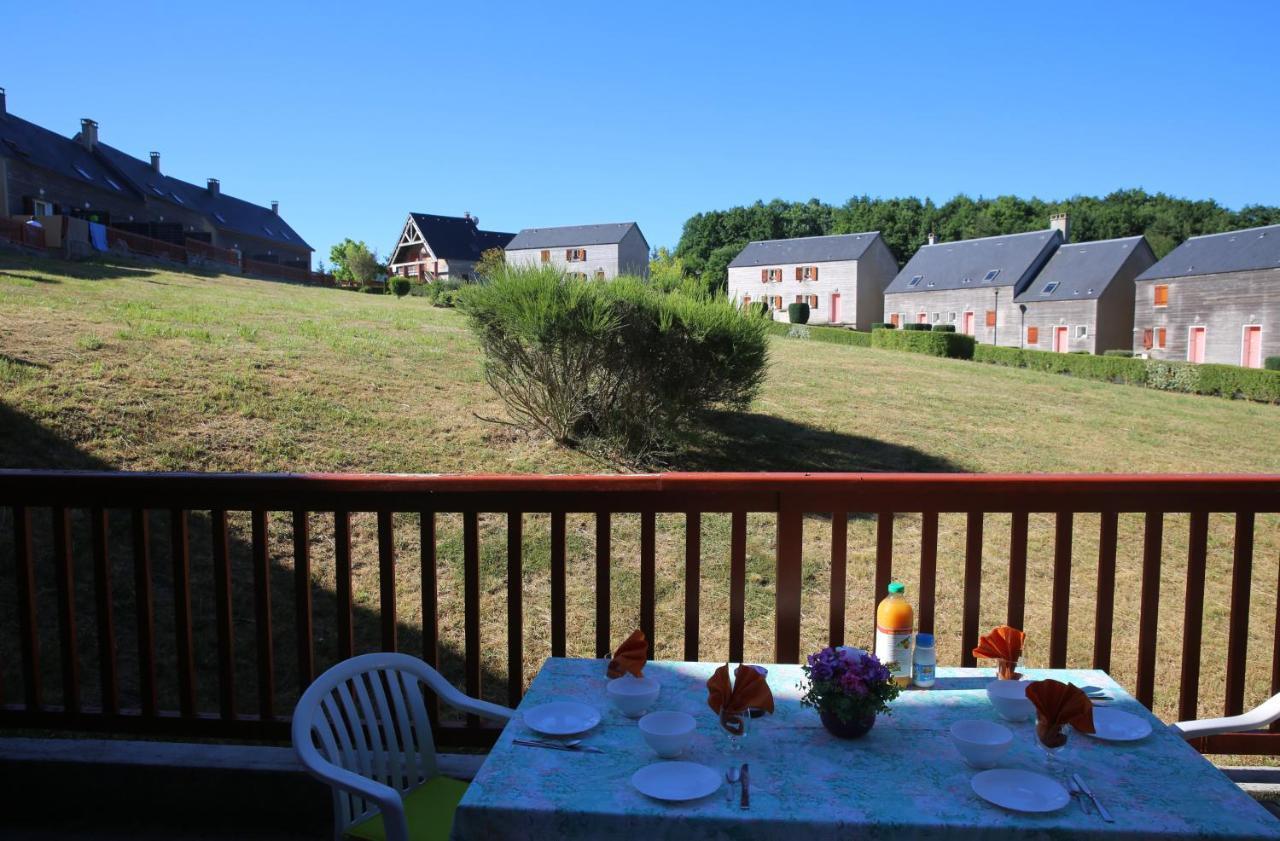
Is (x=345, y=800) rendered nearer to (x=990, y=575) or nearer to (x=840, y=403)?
(x=990, y=575)

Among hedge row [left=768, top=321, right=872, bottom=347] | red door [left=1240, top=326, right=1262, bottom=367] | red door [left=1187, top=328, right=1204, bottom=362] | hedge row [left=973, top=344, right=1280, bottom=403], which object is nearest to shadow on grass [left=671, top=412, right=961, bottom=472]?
hedge row [left=973, top=344, right=1280, bottom=403]

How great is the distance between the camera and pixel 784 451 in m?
9.44

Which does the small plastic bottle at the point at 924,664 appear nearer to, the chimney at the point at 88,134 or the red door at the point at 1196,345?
the red door at the point at 1196,345

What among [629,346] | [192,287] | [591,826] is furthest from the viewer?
[192,287]

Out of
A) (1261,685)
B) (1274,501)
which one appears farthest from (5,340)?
(1261,685)

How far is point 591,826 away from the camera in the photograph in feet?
5.16

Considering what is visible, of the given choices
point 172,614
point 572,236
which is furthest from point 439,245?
point 172,614

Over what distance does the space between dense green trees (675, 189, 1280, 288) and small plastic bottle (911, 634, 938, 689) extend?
50.6 metres

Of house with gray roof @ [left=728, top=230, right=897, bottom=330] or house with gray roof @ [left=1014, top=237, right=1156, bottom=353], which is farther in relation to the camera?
house with gray roof @ [left=728, top=230, right=897, bottom=330]

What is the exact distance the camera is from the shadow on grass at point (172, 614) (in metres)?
4.69

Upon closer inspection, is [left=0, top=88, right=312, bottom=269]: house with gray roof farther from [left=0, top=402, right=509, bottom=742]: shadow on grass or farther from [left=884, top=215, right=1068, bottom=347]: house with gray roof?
[left=884, top=215, right=1068, bottom=347]: house with gray roof

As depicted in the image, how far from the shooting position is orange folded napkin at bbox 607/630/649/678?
2.21 metres

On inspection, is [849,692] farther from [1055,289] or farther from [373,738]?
[1055,289]

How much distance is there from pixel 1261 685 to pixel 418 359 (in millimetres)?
9547
